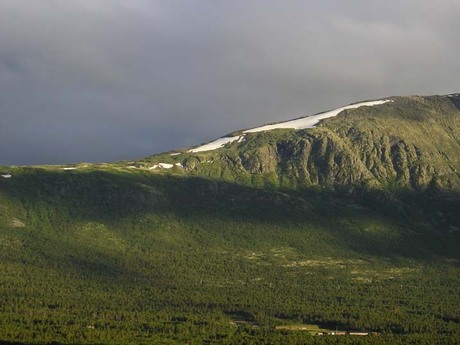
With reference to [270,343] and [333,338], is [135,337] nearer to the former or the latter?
[270,343]

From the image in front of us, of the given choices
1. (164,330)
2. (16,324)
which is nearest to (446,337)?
(164,330)

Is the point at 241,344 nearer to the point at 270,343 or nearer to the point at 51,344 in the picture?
the point at 270,343

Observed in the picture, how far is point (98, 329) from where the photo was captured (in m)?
194

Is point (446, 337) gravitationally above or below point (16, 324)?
below

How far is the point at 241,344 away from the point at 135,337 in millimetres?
24405

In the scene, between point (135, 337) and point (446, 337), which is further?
point (446, 337)

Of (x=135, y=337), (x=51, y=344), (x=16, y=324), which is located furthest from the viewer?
(x=16, y=324)

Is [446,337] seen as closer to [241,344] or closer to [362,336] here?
[362,336]

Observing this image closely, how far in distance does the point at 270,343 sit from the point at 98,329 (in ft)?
140

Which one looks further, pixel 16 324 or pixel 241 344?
pixel 16 324

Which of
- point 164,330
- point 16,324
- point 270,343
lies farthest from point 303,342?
point 16,324

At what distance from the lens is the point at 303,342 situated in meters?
183

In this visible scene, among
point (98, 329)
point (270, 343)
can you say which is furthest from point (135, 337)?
point (270, 343)

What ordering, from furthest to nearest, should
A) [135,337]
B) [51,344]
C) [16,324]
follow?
[16,324] < [135,337] < [51,344]
